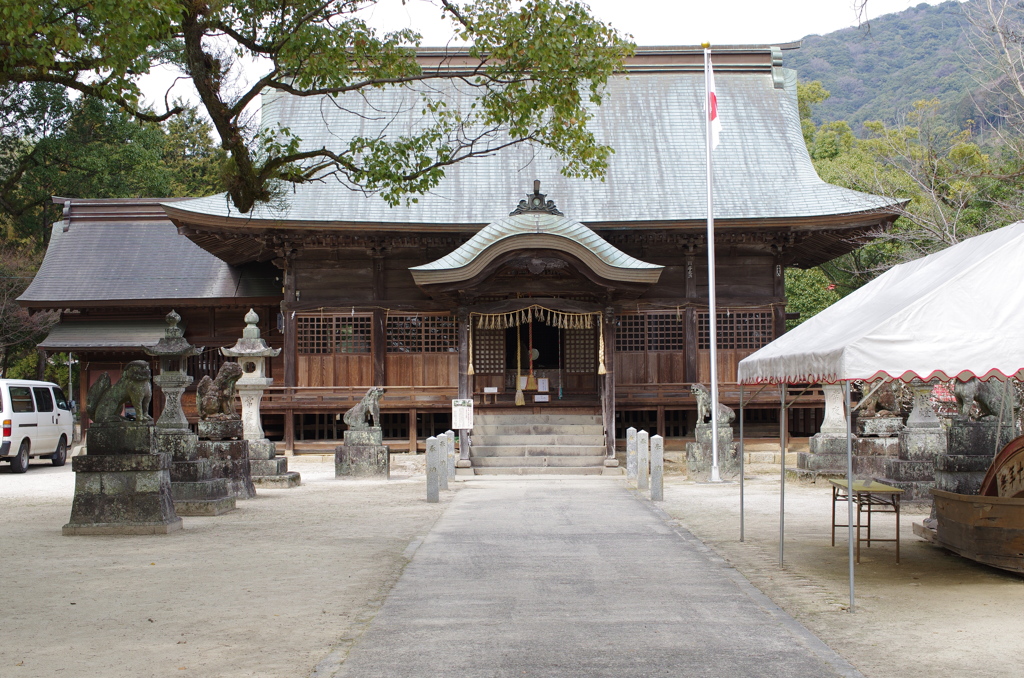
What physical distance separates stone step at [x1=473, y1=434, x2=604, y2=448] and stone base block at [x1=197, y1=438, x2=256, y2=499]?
6180 mm

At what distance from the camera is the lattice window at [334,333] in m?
22.1

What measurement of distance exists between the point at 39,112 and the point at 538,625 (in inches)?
1269

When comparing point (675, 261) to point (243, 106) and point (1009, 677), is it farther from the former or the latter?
point (1009, 677)

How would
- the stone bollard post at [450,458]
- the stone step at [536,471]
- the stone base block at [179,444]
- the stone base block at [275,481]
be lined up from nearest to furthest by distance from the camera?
the stone base block at [179,444] < the stone base block at [275,481] < the stone bollard post at [450,458] < the stone step at [536,471]

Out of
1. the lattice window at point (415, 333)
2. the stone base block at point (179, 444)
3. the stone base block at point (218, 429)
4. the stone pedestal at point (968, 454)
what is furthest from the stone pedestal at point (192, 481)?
the lattice window at point (415, 333)

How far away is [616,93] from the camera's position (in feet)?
84.8

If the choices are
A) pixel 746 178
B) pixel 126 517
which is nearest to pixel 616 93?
pixel 746 178

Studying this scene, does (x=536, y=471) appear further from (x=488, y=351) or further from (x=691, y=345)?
(x=691, y=345)

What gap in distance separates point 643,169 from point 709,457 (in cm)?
912

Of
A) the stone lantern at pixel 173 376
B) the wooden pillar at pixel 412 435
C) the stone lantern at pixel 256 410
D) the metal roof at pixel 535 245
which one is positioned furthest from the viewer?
the wooden pillar at pixel 412 435

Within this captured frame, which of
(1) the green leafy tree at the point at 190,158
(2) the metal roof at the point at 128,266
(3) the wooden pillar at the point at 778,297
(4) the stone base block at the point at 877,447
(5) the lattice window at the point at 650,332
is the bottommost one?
(4) the stone base block at the point at 877,447

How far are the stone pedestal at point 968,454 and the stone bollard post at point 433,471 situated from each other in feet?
22.4

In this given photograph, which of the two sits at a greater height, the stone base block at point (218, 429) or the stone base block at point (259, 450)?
the stone base block at point (218, 429)

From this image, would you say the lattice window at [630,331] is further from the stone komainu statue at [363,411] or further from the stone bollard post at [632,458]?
the stone komainu statue at [363,411]
